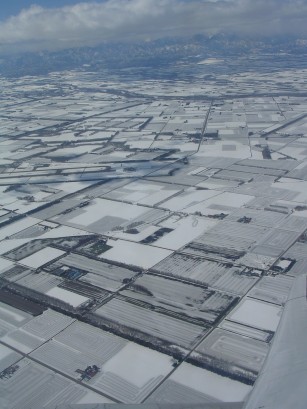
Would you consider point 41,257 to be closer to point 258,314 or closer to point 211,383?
point 258,314

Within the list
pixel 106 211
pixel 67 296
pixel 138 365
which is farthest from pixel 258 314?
pixel 106 211

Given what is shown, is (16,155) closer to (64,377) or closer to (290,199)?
(290,199)

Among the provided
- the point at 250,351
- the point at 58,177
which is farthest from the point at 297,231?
the point at 58,177

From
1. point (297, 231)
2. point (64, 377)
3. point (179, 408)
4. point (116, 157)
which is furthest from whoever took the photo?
point (116, 157)

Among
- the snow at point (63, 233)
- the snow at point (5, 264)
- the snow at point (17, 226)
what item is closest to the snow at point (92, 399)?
the snow at point (5, 264)

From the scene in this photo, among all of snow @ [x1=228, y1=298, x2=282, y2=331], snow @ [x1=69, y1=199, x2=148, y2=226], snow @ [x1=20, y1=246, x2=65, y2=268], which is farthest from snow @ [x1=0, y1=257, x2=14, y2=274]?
snow @ [x1=228, y1=298, x2=282, y2=331]

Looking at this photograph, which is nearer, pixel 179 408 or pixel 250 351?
pixel 179 408
